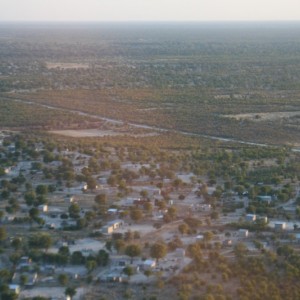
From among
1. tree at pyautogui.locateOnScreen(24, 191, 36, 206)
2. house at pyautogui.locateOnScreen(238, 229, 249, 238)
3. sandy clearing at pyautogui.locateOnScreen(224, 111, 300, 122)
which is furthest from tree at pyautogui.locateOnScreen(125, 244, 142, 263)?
sandy clearing at pyautogui.locateOnScreen(224, 111, 300, 122)

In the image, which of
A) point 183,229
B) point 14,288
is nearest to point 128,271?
point 14,288

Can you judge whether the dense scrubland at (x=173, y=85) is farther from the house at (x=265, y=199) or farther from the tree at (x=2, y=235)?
the tree at (x=2, y=235)

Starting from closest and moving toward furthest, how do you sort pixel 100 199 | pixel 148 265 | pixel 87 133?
pixel 148 265, pixel 100 199, pixel 87 133

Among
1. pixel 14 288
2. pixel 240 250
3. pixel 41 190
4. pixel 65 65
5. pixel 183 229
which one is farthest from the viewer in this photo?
pixel 65 65

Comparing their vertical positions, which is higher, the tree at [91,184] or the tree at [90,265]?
the tree at [90,265]

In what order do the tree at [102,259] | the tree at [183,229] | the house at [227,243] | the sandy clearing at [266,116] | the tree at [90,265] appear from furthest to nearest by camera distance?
the sandy clearing at [266,116] → the tree at [183,229] → the house at [227,243] → the tree at [102,259] → the tree at [90,265]

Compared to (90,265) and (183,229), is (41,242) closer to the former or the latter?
(90,265)

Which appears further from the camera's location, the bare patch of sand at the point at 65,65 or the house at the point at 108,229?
the bare patch of sand at the point at 65,65

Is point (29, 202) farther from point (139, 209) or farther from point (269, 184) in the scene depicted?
point (269, 184)

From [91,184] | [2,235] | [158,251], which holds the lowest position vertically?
[91,184]

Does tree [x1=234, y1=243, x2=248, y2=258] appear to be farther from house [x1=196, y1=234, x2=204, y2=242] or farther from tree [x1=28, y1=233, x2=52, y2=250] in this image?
tree [x1=28, y1=233, x2=52, y2=250]

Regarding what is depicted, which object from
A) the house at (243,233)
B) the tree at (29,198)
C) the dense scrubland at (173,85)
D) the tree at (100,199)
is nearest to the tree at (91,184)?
the tree at (100,199)
